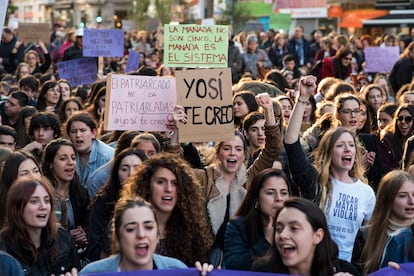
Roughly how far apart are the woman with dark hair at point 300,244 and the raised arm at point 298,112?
1.63 m

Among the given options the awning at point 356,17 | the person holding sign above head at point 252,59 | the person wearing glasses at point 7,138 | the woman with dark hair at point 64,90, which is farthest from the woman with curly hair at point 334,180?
the awning at point 356,17

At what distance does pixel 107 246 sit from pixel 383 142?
3867 mm

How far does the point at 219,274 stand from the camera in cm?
553

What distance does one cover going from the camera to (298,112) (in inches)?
294

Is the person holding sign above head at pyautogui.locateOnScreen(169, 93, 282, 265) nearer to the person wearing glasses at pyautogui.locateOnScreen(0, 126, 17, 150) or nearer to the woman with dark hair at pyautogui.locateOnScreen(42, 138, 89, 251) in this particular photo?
the woman with dark hair at pyautogui.locateOnScreen(42, 138, 89, 251)

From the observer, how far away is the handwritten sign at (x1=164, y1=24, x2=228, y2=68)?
10711mm

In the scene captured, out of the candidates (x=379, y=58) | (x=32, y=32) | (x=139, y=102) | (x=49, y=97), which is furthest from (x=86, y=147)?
(x=32, y=32)

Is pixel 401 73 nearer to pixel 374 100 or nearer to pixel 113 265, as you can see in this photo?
pixel 374 100

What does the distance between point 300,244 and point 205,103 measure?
3288 millimetres

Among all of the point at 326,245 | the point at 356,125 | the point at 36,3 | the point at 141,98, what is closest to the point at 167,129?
the point at 141,98

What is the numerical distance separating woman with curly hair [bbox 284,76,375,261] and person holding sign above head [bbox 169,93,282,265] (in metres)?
0.40

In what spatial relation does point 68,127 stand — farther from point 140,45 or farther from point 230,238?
point 140,45

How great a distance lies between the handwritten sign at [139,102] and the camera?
909cm

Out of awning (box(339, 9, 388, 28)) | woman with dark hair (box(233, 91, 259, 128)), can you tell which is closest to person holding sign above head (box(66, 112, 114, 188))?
woman with dark hair (box(233, 91, 259, 128))
